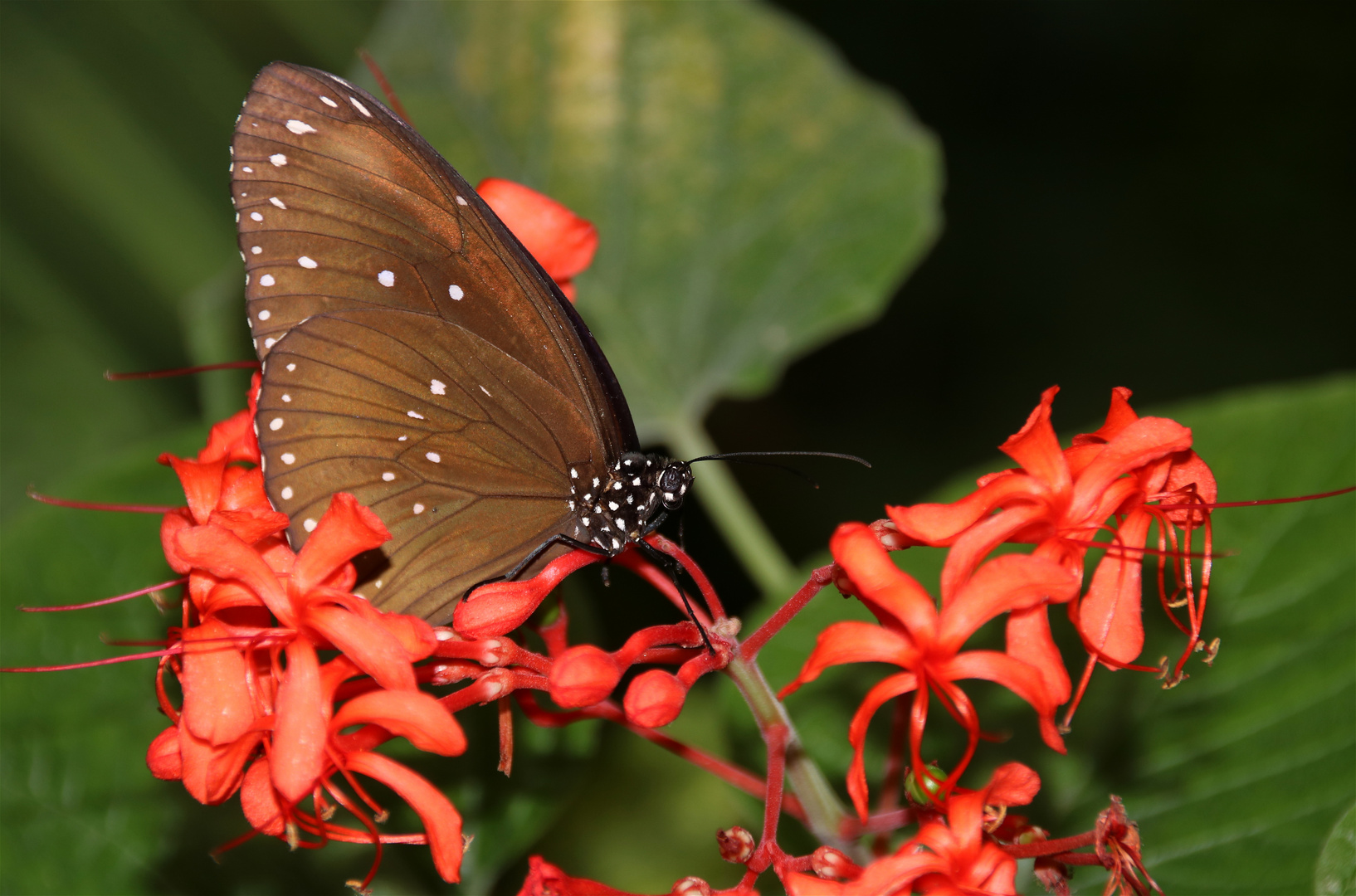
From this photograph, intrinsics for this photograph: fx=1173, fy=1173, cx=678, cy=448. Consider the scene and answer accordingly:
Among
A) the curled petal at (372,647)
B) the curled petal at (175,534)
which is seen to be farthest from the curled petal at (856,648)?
the curled petal at (175,534)

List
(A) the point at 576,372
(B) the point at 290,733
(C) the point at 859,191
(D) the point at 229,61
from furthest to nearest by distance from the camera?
(D) the point at 229,61 → (C) the point at 859,191 → (A) the point at 576,372 → (B) the point at 290,733

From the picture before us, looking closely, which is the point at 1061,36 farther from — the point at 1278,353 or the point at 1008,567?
the point at 1008,567

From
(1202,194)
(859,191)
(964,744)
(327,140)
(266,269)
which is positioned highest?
(327,140)

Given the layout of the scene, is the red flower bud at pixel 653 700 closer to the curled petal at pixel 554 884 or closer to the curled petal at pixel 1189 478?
the curled petal at pixel 554 884

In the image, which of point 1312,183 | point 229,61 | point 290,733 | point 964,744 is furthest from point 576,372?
point 1312,183

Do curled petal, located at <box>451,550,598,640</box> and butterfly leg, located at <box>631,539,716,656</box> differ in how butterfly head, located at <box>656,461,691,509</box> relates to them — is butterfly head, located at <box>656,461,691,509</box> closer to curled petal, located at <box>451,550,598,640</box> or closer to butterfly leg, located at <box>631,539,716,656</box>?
butterfly leg, located at <box>631,539,716,656</box>

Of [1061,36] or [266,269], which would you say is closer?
[266,269]
